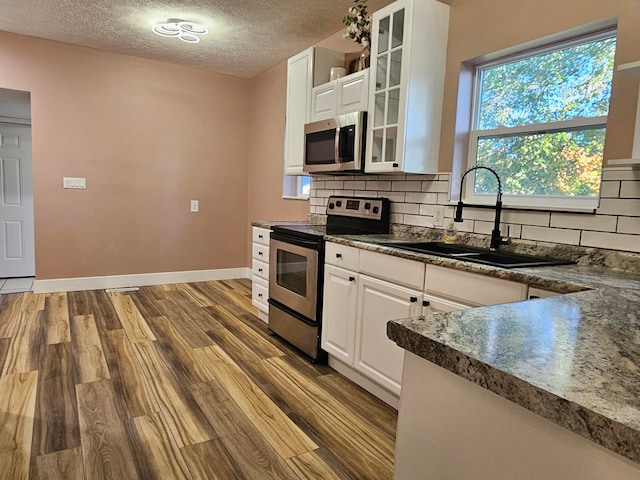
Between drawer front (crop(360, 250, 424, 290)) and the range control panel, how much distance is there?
703 millimetres

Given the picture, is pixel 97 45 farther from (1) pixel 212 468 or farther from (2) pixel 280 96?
(1) pixel 212 468

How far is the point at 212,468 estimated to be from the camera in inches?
66.9

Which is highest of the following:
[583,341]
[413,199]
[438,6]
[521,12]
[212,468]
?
[438,6]

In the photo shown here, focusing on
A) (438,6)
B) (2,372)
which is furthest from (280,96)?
(2,372)

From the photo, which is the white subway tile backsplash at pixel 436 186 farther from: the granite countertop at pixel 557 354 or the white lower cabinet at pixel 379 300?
the granite countertop at pixel 557 354

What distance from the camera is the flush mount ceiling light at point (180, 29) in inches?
135

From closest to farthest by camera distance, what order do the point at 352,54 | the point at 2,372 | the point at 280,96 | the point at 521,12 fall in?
the point at 521,12
the point at 2,372
the point at 352,54
the point at 280,96

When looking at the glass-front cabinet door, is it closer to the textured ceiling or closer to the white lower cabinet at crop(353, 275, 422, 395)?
the textured ceiling

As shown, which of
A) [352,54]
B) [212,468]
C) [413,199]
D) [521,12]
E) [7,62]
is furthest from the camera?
[7,62]

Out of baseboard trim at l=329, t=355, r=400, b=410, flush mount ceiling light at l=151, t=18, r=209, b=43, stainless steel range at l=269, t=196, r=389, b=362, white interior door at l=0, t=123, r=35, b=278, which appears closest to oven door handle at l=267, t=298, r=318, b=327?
stainless steel range at l=269, t=196, r=389, b=362

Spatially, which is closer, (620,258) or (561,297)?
(561,297)

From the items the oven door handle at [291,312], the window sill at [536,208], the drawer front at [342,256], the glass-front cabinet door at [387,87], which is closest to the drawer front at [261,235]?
the oven door handle at [291,312]

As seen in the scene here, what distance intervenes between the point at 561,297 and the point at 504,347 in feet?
1.81

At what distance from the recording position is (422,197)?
8.95 ft
